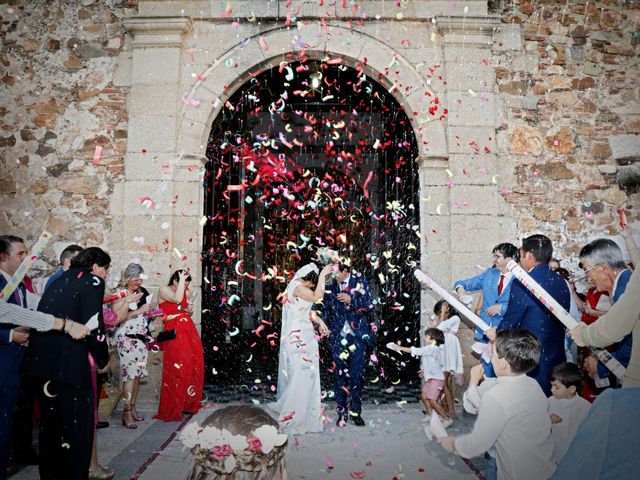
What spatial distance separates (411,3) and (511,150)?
211cm

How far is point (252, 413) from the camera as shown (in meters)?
1.64

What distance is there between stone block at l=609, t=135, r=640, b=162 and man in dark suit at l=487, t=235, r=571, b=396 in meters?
3.18

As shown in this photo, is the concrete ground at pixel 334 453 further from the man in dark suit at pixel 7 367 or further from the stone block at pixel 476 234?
the stone block at pixel 476 234

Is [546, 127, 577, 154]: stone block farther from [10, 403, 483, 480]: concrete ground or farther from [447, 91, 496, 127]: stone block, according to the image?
[10, 403, 483, 480]: concrete ground

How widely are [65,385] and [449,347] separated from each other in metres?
3.45

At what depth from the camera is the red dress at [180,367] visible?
510cm

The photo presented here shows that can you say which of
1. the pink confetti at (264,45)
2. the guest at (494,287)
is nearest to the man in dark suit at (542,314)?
the guest at (494,287)

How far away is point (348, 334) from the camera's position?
5098mm

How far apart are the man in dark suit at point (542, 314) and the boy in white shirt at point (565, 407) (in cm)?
44

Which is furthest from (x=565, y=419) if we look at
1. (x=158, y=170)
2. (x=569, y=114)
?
(x=158, y=170)

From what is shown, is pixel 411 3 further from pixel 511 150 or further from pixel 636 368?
pixel 636 368

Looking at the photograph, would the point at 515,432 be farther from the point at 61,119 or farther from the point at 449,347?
the point at 61,119

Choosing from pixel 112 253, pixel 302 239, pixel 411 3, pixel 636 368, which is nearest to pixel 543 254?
pixel 636 368

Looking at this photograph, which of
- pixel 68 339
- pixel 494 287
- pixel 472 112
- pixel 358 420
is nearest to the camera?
pixel 68 339
